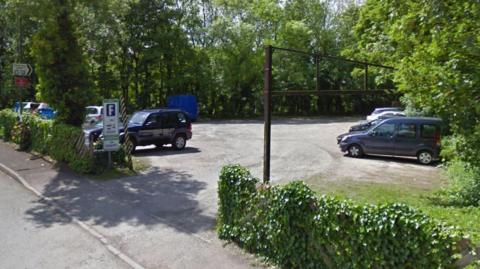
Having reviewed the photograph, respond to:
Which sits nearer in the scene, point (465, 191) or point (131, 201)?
point (465, 191)

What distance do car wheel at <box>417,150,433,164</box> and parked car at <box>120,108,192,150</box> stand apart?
9.31 metres

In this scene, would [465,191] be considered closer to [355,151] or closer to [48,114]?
[355,151]

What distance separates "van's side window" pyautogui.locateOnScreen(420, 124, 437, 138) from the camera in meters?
15.5

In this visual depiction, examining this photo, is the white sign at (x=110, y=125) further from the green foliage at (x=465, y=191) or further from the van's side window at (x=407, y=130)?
the van's side window at (x=407, y=130)

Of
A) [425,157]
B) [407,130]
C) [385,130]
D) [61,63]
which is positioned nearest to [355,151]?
[385,130]

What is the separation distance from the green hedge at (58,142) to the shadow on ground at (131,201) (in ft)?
1.80

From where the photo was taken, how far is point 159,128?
55.5 feet

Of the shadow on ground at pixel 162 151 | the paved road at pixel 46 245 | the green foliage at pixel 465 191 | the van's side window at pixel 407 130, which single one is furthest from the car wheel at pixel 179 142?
the green foliage at pixel 465 191

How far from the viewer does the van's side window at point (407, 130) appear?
15641 millimetres

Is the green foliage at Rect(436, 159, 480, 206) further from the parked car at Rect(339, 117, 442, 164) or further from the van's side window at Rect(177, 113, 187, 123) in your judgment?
the van's side window at Rect(177, 113, 187, 123)

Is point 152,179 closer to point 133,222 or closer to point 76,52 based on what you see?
point 133,222

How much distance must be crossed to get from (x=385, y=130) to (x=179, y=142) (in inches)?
331

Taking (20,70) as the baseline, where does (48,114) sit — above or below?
below

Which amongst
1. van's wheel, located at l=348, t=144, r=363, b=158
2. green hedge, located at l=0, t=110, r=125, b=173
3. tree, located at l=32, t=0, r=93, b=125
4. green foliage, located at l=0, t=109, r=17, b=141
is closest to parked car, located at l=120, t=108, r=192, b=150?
green hedge, located at l=0, t=110, r=125, b=173
